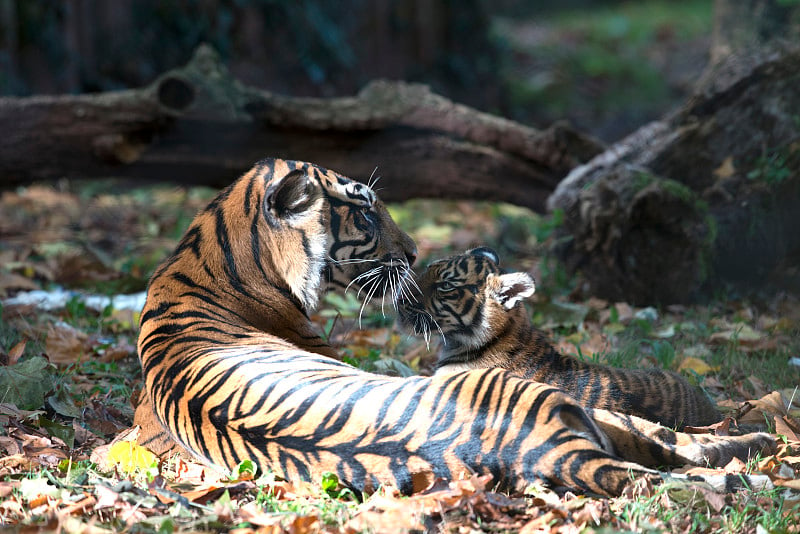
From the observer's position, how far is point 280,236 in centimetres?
391

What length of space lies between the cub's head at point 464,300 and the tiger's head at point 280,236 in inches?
19.3

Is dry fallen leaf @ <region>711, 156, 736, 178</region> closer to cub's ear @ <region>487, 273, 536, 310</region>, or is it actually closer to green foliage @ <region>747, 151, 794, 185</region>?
green foliage @ <region>747, 151, 794, 185</region>

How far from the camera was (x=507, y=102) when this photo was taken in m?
15.4

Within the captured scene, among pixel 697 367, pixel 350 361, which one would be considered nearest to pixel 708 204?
pixel 697 367

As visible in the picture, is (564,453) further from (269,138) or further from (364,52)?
(364,52)

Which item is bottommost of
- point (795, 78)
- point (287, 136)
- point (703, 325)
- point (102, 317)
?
point (102, 317)

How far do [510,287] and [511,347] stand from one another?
0.31 meters

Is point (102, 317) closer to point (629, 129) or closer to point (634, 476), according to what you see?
point (634, 476)

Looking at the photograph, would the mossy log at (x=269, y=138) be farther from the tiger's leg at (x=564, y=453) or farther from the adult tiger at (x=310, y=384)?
the tiger's leg at (x=564, y=453)

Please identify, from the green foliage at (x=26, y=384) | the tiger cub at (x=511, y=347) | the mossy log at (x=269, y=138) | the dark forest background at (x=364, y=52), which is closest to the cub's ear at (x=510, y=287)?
the tiger cub at (x=511, y=347)

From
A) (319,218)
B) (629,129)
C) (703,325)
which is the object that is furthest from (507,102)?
(319,218)

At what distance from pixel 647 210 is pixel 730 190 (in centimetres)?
87

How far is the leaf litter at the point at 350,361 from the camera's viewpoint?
286 cm

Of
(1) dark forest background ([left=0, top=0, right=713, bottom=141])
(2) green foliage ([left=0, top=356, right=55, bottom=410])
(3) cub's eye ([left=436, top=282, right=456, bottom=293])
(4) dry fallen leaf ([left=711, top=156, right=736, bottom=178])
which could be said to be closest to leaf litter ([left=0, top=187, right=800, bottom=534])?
(2) green foliage ([left=0, top=356, right=55, bottom=410])
